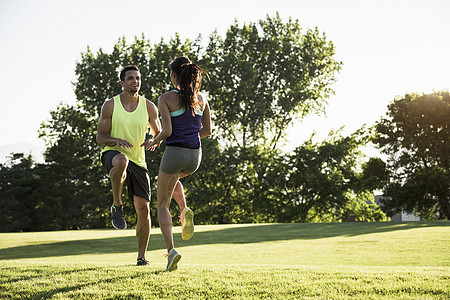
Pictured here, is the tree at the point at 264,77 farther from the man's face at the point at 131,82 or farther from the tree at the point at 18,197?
the man's face at the point at 131,82

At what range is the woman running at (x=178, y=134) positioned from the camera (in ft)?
18.0

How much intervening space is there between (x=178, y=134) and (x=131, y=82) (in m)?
1.25

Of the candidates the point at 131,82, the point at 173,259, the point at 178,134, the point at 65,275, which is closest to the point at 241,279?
the point at 173,259

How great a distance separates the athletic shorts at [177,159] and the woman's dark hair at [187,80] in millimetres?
500

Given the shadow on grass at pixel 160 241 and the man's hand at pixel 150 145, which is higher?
the man's hand at pixel 150 145

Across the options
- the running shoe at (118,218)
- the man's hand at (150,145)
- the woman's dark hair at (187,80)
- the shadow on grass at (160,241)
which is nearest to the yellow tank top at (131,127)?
the man's hand at (150,145)

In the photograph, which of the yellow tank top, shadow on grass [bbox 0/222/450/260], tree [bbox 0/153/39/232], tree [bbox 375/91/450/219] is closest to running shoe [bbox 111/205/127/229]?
the yellow tank top

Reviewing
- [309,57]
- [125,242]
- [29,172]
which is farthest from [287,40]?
[125,242]

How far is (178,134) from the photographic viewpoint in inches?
218

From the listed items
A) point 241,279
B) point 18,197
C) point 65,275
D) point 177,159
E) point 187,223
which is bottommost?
point 241,279

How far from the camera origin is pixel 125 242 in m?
13.7

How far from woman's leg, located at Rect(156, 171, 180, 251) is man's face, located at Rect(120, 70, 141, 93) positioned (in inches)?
51.1

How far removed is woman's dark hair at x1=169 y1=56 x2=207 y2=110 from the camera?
217 inches

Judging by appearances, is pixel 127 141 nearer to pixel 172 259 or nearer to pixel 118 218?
pixel 118 218
